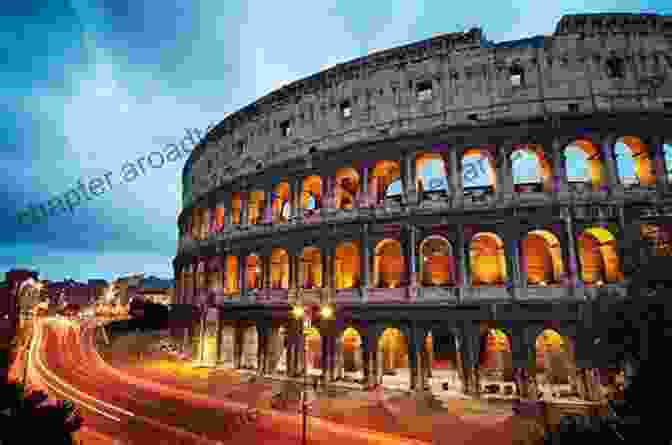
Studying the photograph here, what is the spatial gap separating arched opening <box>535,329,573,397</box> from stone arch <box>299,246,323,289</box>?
1245 centimetres

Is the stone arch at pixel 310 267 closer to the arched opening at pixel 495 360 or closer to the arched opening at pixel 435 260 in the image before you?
the arched opening at pixel 435 260

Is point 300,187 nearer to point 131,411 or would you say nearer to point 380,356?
point 380,356

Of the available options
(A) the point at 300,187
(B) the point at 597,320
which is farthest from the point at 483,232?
(A) the point at 300,187

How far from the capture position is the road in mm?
11586

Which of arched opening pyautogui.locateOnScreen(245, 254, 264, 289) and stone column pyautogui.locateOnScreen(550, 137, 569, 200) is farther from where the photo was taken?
arched opening pyautogui.locateOnScreen(245, 254, 264, 289)

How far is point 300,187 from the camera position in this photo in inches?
846

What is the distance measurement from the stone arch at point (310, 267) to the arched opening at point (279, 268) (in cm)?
142

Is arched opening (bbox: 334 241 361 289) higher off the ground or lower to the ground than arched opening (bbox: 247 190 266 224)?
lower

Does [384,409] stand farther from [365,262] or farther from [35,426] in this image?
[35,426]

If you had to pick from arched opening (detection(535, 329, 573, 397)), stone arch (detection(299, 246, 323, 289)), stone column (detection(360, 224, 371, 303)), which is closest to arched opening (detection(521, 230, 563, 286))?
arched opening (detection(535, 329, 573, 397))

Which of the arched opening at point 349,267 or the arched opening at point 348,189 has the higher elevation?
the arched opening at point 348,189

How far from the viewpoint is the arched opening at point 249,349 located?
21.9 metres

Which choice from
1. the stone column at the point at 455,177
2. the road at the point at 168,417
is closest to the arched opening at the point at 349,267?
the stone column at the point at 455,177

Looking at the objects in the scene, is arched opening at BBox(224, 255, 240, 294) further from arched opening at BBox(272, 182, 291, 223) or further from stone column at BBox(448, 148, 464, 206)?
stone column at BBox(448, 148, 464, 206)
